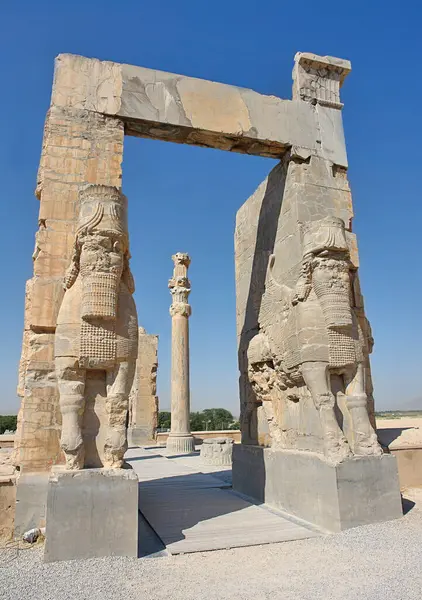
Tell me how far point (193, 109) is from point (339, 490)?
4.42m

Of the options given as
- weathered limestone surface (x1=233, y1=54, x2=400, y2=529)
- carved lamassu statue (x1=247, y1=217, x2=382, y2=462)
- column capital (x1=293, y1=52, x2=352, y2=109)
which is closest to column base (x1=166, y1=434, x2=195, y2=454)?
weathered limestone surface (x1=233, y1=54, x2=400, y2=529)

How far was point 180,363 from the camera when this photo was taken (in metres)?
13.2

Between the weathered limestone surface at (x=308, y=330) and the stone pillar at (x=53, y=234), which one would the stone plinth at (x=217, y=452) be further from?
the stone pillar at (x=53, y=234)

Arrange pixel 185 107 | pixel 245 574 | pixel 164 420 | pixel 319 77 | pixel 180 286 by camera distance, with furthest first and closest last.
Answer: pixel 164 420
pixel 180 286
pixel 319 77
pixel 185 107
pixel 245 574

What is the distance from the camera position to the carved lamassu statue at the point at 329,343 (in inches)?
189

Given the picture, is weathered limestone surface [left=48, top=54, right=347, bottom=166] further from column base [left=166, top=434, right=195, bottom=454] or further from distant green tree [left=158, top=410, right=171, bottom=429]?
distant green tree [left=158, top=410, right=171, bottom=429]

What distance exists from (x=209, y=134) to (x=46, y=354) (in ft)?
10.3

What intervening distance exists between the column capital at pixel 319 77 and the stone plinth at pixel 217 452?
6.83 metres

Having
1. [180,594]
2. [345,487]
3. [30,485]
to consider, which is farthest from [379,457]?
[30,485]

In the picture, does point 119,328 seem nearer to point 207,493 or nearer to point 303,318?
point 303,318

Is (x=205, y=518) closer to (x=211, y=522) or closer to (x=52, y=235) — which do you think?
(x=211, y=522)

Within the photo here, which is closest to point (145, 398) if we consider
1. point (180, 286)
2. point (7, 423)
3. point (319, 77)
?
point (180, 286)

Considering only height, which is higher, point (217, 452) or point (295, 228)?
point (295, 228)

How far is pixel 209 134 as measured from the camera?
18.5ft
